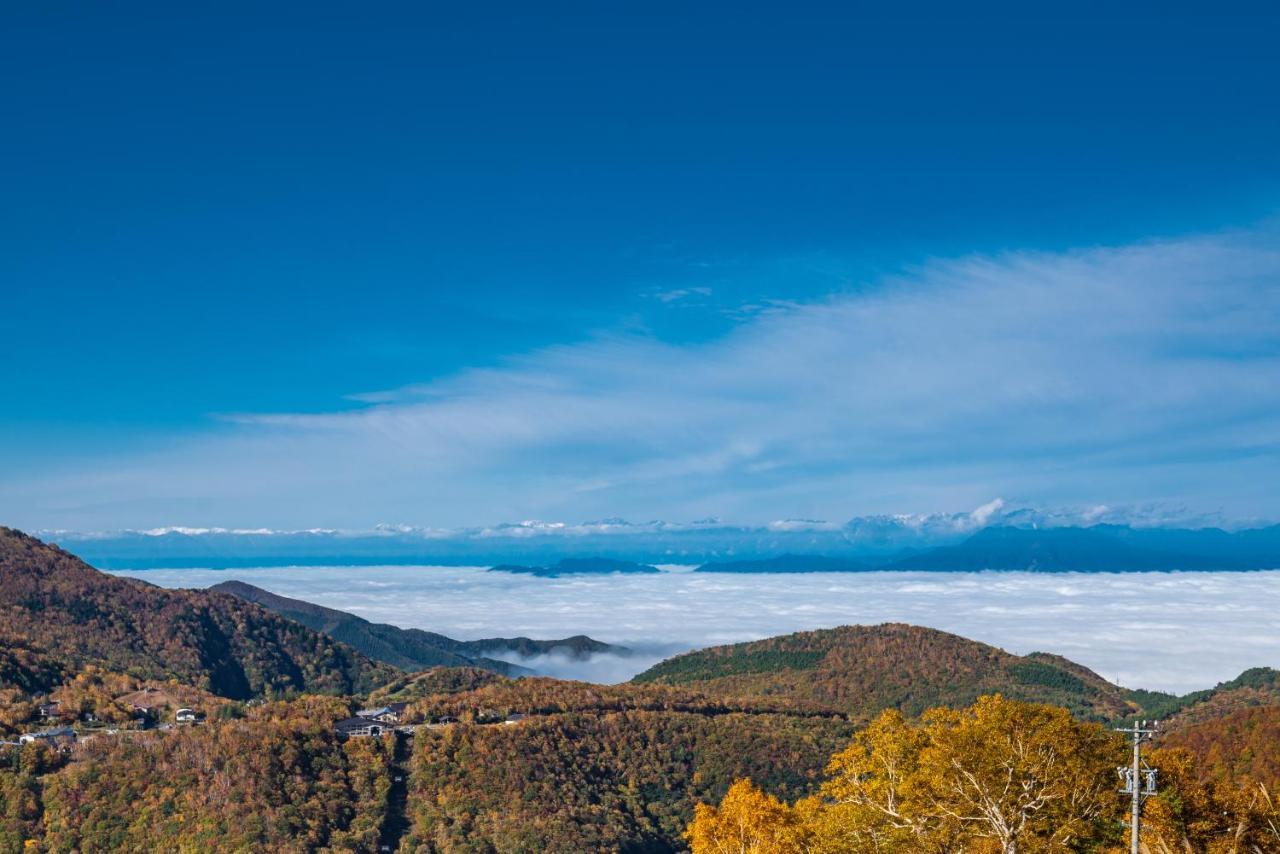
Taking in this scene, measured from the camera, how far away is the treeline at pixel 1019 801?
122 feet

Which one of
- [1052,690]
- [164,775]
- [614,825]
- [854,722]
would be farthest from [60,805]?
[1052,690]

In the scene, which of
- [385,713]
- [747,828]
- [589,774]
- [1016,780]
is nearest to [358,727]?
[385,713]

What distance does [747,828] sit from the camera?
1813 inches

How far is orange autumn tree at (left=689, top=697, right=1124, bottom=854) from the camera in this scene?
37.7 m

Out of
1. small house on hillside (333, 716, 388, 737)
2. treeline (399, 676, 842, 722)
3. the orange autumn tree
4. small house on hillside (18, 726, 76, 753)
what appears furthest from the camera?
treeline (399, 676, 842, 722)

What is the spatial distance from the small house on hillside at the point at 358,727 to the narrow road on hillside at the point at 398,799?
12.0 ft

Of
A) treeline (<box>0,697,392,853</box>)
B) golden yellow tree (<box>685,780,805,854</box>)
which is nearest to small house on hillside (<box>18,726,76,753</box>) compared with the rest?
treeline (<box>0,697,392,853</box>)

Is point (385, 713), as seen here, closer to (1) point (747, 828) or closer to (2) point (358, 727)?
(2) point (358, 727)

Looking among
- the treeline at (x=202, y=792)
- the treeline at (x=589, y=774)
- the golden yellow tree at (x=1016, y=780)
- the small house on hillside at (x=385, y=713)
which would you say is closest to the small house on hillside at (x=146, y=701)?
the small house on hillside at (x=385, y=713)

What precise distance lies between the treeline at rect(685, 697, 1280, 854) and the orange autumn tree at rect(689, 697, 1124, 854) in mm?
37

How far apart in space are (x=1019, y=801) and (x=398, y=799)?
82.9 m

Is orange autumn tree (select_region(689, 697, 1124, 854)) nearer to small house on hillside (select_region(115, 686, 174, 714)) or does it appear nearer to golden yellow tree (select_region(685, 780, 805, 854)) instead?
golden yellow tree (select_region(685, 780, 805, 854))

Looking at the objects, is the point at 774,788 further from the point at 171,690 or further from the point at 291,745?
the point at 171,690

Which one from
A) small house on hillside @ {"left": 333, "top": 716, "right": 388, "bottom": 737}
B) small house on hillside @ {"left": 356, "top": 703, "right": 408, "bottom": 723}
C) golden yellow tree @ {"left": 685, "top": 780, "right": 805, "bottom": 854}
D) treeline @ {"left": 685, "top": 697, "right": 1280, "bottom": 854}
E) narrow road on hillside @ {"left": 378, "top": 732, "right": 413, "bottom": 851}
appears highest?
treeline @ {"left": 685, "top": 697, "right": 1280, "bottom": 854}
